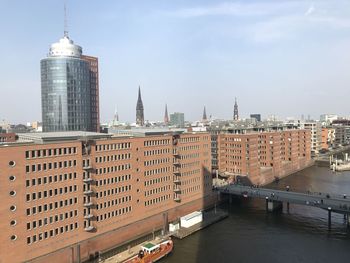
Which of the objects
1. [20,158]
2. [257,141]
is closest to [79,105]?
[257,141]

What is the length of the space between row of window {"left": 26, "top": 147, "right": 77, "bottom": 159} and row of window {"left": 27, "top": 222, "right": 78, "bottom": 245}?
1301cm

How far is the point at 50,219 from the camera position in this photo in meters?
60.4

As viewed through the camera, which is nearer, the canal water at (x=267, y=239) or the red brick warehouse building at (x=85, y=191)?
the red brick warehouse building at (x=85, y=191)

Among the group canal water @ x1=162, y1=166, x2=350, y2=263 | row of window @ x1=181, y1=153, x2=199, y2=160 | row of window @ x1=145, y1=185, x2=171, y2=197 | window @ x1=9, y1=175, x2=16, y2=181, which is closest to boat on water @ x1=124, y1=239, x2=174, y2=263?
canal water @ x1=162, y1=166, x2=350, y2=263

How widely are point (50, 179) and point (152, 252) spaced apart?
22977 millimetres

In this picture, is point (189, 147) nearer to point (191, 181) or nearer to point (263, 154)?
point (191, 181)

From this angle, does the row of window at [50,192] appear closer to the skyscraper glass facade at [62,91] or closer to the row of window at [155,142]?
the row of window at [155,142]

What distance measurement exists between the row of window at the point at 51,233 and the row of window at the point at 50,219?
1487mm

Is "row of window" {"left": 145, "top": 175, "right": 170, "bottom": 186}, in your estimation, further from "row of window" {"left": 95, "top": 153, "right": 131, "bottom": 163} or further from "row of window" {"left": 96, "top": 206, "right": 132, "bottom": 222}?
"row of window" {"left": 95, "top": 153, "right": 131, "bottom": 163}

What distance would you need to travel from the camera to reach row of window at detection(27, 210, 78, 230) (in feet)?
189

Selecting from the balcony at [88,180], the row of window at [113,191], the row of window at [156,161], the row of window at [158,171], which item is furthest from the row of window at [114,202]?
the row of window at [156,161]

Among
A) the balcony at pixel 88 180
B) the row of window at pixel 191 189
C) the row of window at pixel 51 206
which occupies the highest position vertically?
the balcony at pixel 88 180

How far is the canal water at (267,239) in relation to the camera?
222 feet

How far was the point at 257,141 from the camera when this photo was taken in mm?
138625
